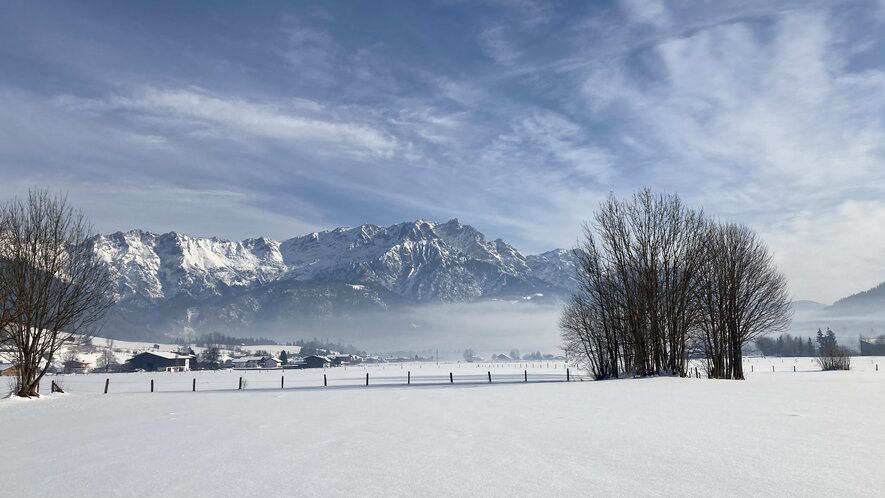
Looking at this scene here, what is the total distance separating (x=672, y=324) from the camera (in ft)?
111

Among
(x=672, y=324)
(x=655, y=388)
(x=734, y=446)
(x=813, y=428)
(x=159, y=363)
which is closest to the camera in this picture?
(x=734, y=446)

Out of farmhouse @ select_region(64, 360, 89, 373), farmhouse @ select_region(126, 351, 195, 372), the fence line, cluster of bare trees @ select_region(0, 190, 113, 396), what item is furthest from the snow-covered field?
farmhouse @ select_region(126, 351, 195, 372)

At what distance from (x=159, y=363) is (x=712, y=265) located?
151 meters

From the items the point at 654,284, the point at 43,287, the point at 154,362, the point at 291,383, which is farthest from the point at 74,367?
the point at 654,284

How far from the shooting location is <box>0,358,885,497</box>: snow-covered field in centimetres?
666

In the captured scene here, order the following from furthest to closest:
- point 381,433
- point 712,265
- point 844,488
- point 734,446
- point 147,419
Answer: point 712,265 → point 147,419 → point 381,433 → point 734,446 → point 844,488

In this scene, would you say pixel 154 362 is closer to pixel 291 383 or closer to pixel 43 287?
pixel 291 383

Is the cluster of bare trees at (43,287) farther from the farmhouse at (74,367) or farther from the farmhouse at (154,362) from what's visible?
the farmhouse at (154,362)

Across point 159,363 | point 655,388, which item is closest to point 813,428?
point 655,388

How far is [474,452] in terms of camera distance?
8.91m

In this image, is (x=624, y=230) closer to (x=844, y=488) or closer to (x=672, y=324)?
(x=672, y=324)

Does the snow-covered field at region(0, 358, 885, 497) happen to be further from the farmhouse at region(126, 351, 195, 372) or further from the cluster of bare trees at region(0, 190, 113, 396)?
the farmhouse at region(126, 351, 195, 372)

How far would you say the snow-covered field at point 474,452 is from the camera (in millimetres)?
6656

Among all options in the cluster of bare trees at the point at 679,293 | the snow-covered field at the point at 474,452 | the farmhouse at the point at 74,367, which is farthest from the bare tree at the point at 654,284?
the farmhouse at the point at 74,367
